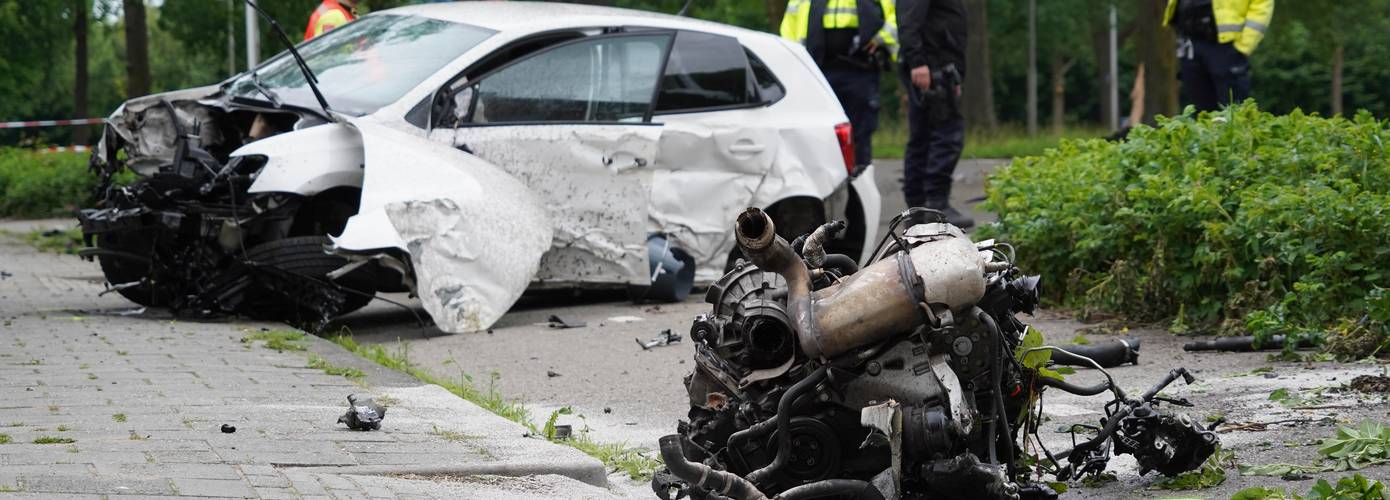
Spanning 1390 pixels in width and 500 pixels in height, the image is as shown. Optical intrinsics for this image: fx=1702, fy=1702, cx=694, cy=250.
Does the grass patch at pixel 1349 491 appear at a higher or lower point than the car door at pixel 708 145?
lower

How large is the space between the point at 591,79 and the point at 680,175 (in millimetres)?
719

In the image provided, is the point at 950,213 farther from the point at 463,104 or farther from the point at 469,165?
the point at 469,165

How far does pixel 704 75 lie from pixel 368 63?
1.92 metres

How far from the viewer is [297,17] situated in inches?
899

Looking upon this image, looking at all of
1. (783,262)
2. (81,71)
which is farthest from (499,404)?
(81,71)

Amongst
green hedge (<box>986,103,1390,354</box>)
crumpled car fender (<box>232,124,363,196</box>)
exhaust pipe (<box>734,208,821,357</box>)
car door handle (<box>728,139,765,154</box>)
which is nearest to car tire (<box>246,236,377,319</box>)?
crumpled car fender (<box>232,124,363,196</box>)

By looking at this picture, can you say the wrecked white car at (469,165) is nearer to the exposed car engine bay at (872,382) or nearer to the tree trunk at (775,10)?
the exposed car engine bay at (872,382)

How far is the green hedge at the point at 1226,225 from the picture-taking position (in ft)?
22.8

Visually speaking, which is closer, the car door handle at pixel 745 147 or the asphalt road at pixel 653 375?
the asphalt road at pixel 653 375

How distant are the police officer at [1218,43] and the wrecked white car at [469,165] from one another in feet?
8.82

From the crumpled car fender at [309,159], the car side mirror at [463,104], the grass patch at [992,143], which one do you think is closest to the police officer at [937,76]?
the car side mirror at [463,104]

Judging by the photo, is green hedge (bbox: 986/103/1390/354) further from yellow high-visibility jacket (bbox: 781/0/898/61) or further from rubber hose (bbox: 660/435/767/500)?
rubber hose (bbox: 660/435/767/500)

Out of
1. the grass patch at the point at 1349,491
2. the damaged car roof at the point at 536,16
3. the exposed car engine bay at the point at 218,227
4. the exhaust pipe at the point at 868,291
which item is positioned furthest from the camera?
the damaged car roof at the point at 536,16

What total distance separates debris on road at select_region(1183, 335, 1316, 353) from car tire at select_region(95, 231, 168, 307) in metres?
5.05
